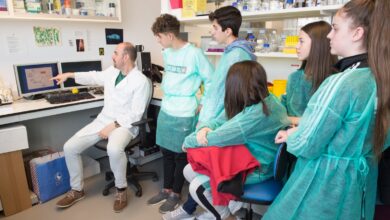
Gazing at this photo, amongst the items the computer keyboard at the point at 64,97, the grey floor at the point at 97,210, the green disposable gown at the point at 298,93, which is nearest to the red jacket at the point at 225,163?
the green disposable gown at the point at 298,93

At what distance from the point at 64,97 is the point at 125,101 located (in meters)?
0.57

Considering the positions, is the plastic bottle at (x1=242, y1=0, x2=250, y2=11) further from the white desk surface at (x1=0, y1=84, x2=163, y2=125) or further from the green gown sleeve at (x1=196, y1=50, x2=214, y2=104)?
the white desk surface at (x1=0, y1=84, x2=163, y2=125)

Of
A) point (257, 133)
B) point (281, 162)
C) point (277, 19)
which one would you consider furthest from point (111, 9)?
point (281, 162)

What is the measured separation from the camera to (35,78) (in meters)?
2.54

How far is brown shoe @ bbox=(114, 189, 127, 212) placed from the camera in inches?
86.4

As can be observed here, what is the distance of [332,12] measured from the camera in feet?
6.06

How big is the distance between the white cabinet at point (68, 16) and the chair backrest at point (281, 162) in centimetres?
226

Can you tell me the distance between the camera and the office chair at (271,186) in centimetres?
130

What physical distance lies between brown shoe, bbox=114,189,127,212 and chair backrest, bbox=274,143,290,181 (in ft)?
4.48

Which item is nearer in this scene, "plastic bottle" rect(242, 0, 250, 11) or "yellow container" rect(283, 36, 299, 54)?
"yellow container" rect(283, 36, 299, 54)

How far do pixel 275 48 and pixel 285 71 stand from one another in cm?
28

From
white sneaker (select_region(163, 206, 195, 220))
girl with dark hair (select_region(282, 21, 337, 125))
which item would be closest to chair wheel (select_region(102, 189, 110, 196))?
white sneaker (select_region(163, 206, 195, 220))

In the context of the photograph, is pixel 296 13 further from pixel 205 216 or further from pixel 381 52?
pixel 205 216

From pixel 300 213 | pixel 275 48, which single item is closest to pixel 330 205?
pixel 300 213
